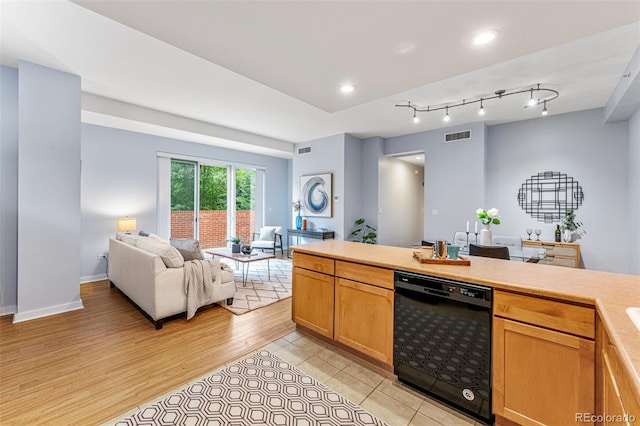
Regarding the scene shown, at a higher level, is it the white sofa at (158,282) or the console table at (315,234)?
the console table at (315,234)

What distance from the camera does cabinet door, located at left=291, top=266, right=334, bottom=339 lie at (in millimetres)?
2533

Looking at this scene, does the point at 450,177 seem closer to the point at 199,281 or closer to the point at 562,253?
the point at 562,253

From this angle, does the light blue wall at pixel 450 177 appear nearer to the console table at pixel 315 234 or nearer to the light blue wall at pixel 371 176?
the light blue wall at pixel 371 176

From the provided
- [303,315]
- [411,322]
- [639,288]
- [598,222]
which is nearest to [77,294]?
[303,315]

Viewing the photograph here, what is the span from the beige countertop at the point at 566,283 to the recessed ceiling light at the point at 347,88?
1.83m

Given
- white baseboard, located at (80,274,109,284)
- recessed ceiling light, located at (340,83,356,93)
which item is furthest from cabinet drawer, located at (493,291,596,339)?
white baseboard, located at (80,274,109,284)

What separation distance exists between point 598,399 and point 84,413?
2.97 meters

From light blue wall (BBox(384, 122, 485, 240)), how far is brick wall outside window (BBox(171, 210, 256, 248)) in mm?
4273

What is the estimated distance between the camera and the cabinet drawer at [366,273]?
2.11m

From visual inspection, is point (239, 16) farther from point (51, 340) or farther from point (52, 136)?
point (51, 340)

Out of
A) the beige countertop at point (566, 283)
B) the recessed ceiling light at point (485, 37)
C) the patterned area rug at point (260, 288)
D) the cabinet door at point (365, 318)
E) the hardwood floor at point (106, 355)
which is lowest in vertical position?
the hardwood floor at point (106, 355)

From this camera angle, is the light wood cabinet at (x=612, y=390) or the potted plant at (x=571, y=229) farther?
the potted plant at (x=571, y=229)

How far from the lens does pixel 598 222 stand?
4.49 metres

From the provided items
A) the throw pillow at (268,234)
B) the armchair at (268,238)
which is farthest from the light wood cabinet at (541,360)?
the throw pillow at (268,234)
